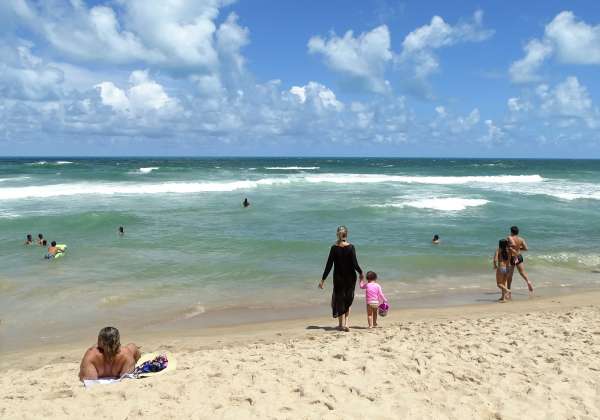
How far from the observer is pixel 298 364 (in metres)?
6.02

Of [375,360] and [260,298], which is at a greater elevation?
[375,360]

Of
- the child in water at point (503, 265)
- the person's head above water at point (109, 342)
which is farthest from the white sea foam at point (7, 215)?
the child in water at point (503, 265)

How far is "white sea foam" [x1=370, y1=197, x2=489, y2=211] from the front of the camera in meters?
27.4

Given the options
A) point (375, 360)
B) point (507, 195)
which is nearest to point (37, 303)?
point (375, 360)

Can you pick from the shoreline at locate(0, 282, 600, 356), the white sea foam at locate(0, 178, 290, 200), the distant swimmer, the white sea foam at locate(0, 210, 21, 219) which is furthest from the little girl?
the white sea foam at locate(0, 178, 290, 200)

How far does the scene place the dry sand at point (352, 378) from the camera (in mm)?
4801

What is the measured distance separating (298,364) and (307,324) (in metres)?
3.15

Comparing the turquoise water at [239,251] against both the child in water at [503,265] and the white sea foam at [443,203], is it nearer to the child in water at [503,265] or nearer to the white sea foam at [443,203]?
the white sea foam at [443,203]

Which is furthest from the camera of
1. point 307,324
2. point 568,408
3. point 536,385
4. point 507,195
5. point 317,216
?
point 507,195

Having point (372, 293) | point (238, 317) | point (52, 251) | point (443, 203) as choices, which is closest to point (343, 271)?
point (372, 293)

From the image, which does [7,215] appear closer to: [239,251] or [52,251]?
[52,251]

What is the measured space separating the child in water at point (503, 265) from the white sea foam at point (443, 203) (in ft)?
52.9

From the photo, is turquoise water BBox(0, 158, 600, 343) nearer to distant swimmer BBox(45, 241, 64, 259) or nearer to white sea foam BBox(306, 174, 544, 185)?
distant swimmer BBox(45, 241, 64, 259)

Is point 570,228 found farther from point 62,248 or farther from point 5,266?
point 5,266
